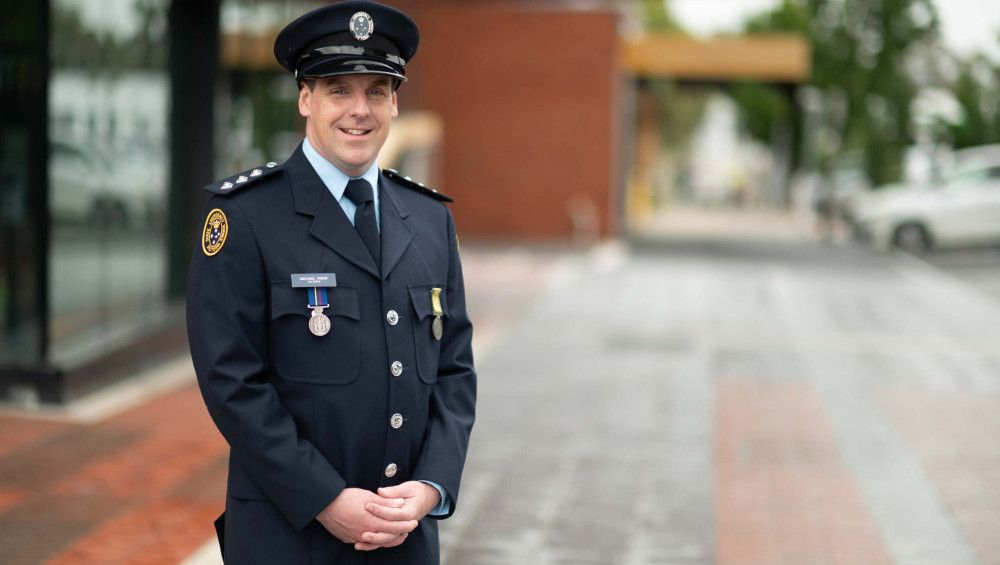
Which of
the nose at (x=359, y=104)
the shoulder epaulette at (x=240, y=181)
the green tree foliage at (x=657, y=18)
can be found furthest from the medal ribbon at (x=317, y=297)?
the green tree foliage at (x=657, y=18)

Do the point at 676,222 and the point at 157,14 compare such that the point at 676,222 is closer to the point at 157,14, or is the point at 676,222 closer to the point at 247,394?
the point at 157,14

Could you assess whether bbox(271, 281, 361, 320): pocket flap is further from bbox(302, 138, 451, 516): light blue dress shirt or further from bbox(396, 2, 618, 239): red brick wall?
bbox(396, 2, 618, 239): red brick wall

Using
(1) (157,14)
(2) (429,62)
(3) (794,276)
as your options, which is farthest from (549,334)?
(2) (429,62)

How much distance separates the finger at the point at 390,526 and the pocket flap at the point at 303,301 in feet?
1.33

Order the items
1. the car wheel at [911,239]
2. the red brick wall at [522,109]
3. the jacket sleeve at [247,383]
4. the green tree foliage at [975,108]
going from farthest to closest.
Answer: the green tree foliage at [975,108]
the red brick wall at [522,109]
the car wheel at [911,239]
the jacket sleeve at [247,383]

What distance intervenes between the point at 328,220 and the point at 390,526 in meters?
0.62

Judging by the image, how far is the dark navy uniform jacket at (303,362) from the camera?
2.44 metres

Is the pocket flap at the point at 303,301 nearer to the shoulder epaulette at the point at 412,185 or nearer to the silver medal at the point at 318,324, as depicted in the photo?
the silver medal at the point at 318,324

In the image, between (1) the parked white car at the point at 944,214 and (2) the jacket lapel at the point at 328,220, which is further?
(1) the parked white car at the point at 944,214

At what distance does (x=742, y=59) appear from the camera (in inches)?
1149

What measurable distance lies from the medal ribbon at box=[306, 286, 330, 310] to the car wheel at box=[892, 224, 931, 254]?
23.4m

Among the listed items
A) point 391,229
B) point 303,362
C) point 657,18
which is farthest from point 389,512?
point 657,18

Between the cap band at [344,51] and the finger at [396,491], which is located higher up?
the cap band at [344,51]

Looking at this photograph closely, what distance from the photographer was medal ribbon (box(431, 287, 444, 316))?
2.66 metres
